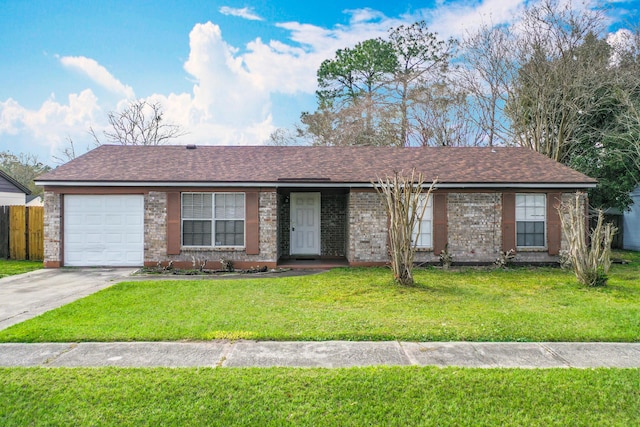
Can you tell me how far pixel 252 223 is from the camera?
37.4 ft

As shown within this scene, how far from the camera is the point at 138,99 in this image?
27609 mm

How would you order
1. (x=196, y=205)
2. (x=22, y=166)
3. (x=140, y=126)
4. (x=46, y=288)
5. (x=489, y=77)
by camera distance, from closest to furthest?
1. (x=46, y=288)
2. (x=196, y=205)
3. (x=489, y=77)
4. (x=140, y=126)
5. (x=22, y=166)

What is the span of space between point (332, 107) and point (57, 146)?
69.1 feet

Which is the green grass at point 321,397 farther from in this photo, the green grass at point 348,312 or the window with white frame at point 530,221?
the window with white frame at point 530,221

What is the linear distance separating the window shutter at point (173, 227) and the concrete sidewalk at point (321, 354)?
6.63m

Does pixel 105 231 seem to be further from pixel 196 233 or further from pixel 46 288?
pixel 46 288

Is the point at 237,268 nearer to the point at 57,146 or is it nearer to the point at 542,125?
the point at 542,125

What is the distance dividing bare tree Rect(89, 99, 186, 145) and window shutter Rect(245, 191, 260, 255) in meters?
19.5

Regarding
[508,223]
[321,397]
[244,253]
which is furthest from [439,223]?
[321,397]

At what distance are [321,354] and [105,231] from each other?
377 inches

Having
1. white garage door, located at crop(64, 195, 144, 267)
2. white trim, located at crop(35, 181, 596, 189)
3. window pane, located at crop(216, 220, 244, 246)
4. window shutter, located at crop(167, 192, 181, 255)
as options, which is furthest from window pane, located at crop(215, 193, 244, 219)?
white garage door, located at crop(64, 195, 144, 267)

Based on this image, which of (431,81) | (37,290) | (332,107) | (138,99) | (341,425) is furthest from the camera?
(138,99)

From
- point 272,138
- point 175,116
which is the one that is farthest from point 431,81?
point 175,116

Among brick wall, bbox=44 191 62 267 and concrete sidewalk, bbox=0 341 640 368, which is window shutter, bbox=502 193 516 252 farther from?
brick wall, bbox=44 191 62 267
